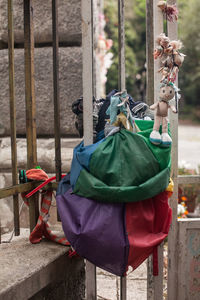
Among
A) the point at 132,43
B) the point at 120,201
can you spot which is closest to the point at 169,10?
the point at 120,201

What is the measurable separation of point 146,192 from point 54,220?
1090mm

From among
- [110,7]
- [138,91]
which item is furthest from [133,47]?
[110,7]

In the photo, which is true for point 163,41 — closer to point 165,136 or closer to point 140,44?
point 165,136

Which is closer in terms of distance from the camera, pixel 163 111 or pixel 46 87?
pixel 163 111

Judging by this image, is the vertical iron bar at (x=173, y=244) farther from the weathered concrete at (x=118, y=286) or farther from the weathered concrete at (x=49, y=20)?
the weathered concrete at (x=49, y=20)

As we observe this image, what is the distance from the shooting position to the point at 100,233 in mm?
1411

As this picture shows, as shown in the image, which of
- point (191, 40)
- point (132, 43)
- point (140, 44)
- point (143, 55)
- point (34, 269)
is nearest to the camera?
point (34, 269)

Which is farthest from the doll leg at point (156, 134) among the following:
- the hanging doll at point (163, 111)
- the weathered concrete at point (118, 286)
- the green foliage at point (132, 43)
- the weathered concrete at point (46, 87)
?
the green foliage at point (132, 43)

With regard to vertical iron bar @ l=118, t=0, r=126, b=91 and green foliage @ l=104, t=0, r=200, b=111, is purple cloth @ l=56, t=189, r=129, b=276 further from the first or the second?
green foliage @ l=104, t=0, r=200, b=111

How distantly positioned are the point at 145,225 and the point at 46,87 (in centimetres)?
123

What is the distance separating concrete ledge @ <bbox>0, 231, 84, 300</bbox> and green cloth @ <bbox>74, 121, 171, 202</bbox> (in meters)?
0.40

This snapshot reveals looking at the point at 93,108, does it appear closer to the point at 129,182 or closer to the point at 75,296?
the point at 129,182

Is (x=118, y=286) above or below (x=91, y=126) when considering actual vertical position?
below

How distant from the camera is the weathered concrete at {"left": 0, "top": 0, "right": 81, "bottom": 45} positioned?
2242 mm
